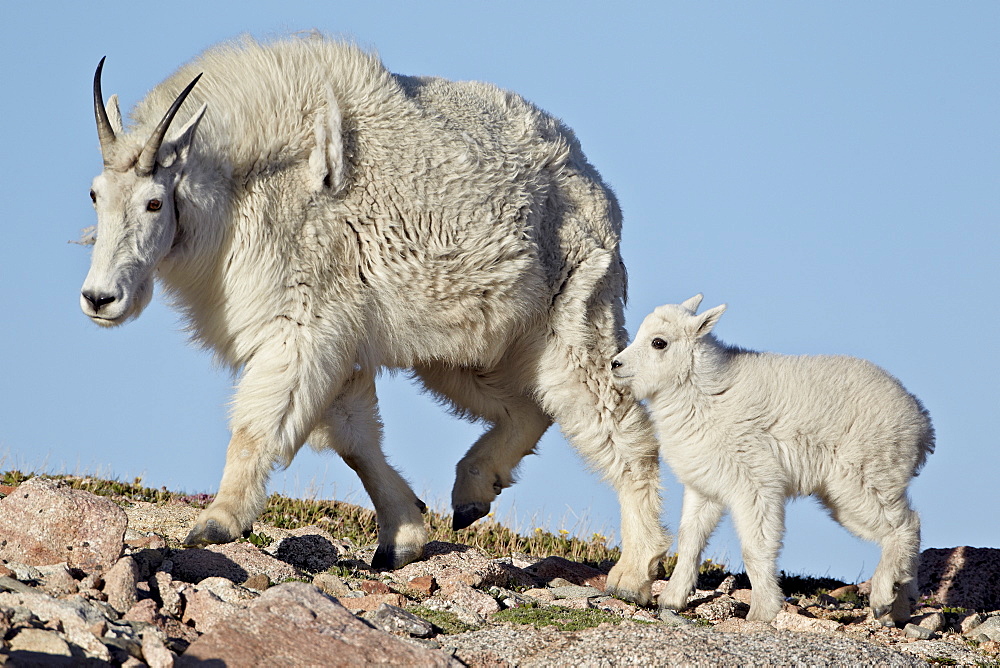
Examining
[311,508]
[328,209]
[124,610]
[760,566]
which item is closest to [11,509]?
[124,610]

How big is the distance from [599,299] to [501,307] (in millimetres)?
883

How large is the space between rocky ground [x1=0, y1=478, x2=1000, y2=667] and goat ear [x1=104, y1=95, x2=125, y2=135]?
7.43 ft

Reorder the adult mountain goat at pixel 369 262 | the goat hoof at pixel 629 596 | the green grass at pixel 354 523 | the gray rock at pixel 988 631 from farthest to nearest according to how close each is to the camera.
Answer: the green grass at pixel 354 523 < the goat hoof at pixel 629 596 < the gray rock at pixel 988 631 < the adult mountain goat at pixel 369 262

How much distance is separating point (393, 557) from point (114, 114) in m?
3.28

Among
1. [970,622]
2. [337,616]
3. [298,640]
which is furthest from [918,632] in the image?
[298,640]

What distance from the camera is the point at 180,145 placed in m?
6.25

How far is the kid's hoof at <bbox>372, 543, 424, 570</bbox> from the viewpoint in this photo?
7.28m

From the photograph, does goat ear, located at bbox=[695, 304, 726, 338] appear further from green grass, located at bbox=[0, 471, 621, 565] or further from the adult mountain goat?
green grass, located at bbox=[0, 471, 621, 565]

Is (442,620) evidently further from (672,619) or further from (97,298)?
(97,298)

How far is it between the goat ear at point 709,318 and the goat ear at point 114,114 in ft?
12.0

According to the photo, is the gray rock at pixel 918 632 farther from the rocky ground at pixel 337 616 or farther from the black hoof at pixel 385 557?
the black hoof at pixel 385 557

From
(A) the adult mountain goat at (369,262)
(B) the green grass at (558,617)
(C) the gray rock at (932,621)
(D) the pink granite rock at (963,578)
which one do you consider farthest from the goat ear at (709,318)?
(D) the pink granite rock at (963,578)

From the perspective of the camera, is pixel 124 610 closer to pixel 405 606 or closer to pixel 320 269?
pixel 405 606

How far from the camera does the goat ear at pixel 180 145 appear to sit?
20.4ft
